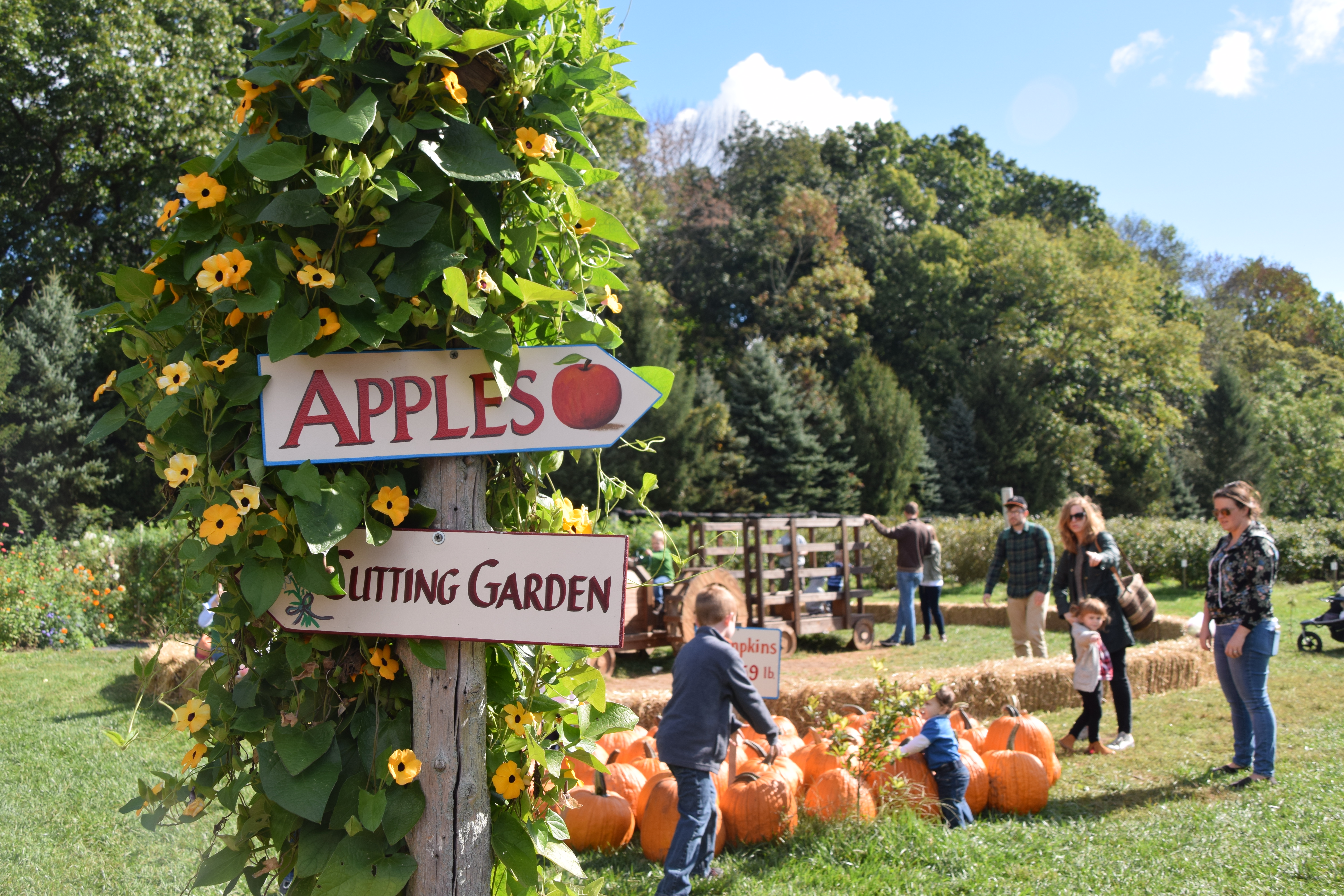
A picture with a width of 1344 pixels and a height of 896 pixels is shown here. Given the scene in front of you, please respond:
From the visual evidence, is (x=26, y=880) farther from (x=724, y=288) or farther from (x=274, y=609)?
(x=724, y=288)

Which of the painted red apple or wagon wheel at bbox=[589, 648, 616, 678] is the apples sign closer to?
the painted red apple

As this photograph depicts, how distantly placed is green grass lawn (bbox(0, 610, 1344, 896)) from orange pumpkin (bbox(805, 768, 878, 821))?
0.10 m

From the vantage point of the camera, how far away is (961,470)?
3173cm

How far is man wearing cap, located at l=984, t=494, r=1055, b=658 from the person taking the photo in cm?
786

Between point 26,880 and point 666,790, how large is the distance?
268 cm

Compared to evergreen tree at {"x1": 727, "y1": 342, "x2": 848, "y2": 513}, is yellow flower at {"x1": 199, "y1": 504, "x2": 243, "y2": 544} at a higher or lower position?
lower

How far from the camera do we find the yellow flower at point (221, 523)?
1541 mm

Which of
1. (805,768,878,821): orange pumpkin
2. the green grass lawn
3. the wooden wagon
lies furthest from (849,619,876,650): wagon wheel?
(805,768,878,821): orange pumpkin

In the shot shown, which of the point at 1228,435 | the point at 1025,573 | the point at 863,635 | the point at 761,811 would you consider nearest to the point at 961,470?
the point at 1228,435

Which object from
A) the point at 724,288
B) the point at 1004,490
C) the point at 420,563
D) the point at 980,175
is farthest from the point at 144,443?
the point at 980,175

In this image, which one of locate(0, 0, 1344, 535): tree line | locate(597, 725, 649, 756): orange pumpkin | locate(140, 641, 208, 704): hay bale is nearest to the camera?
locate(597, 725, 649, 756): orange pumpkin

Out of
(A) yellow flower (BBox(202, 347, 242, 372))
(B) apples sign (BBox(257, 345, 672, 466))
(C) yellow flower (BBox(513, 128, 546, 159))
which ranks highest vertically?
(C) yellow flower (BBox(513, 128, 546, 159))

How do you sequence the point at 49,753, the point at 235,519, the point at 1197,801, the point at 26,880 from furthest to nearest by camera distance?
the point at 49,753 < the point at 1197,801 < the point at 26,880 < the point at 235,519

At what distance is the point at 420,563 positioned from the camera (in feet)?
5.51
